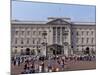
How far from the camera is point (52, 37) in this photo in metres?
2.65

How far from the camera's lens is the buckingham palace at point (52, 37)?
251 cm

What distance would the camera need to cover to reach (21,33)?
2520mm

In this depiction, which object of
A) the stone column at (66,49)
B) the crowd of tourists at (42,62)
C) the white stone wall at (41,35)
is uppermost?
the white stone wall at (41,35)

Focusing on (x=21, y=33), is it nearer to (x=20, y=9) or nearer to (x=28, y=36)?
(x=28, y=36)

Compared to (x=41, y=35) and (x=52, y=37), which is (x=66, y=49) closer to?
(x=52, y=37)

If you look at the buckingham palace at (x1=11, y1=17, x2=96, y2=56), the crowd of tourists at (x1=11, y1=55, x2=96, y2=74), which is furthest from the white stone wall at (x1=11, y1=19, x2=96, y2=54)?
the crowd of tourists at (x1=11, y1=55, x2=96, y2=74)

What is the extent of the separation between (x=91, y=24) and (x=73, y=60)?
525mm

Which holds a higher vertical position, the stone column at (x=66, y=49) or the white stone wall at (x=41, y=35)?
the white stone wall at (x=41, y=35)

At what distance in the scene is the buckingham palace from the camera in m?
2.51

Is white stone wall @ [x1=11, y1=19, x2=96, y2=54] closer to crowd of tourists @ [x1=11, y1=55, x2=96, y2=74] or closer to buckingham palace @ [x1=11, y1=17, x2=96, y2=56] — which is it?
buckingham palace @ [x1=11, y1=17, x2=96, y2=56]

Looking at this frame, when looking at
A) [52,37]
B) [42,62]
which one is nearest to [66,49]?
[52,37]

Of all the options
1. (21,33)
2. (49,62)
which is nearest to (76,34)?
(49,62)

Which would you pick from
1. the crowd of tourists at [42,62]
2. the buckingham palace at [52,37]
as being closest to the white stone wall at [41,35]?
the buckingham palace at [52,37]

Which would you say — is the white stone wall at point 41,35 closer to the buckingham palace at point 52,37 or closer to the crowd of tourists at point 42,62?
the buckingham palace at point 52,37
